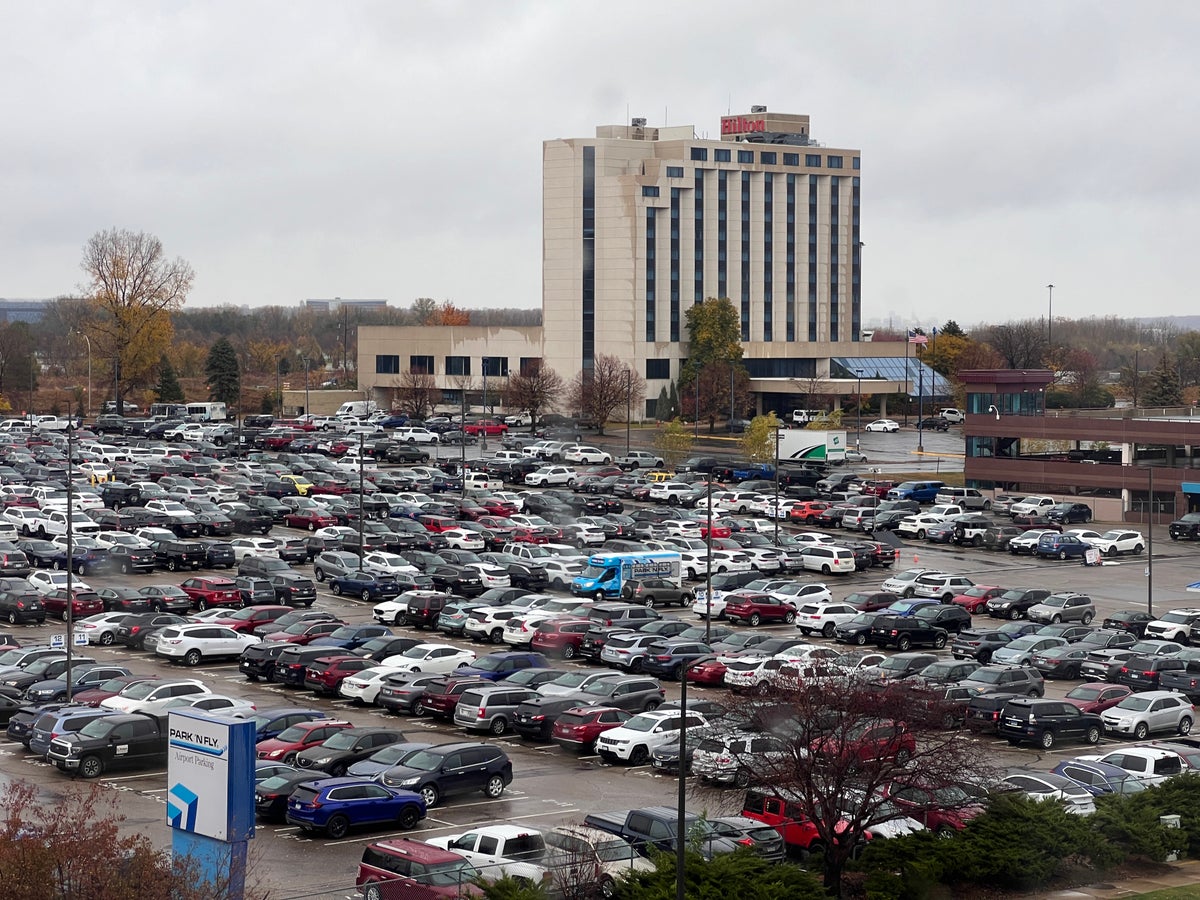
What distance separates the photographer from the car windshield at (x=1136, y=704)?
36.9 m

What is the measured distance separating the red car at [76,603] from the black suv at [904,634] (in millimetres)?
23019

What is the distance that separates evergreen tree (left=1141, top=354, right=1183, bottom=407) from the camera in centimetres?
12094

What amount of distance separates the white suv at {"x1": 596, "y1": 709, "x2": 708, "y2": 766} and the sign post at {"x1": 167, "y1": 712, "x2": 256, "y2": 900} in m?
12.9

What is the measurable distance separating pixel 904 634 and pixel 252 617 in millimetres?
18649

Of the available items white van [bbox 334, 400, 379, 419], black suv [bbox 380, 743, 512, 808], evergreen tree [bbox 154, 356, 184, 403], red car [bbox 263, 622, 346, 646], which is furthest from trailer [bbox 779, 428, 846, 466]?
black suv [bbox 380, 743, 512, 808]

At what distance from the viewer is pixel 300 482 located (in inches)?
3068

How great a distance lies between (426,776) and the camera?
28.2m

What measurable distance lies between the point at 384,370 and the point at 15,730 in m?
99.3

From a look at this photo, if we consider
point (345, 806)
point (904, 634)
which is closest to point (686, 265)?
point (904, 634)

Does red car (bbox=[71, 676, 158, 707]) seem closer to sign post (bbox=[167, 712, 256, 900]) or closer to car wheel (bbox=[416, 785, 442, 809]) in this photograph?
car wheel (bbox=[416, 785, 442, 809])

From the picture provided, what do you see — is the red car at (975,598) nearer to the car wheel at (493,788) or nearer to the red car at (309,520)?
the car wheel at (493,788)

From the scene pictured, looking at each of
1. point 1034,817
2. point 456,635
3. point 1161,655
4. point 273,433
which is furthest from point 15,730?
point 273,433

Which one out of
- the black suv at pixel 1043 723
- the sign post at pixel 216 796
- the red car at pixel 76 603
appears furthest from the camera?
the red car at pixel 76 603

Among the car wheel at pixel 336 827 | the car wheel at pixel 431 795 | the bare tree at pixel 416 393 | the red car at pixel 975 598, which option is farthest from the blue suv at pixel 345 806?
the bare tree at pixel 416 393
